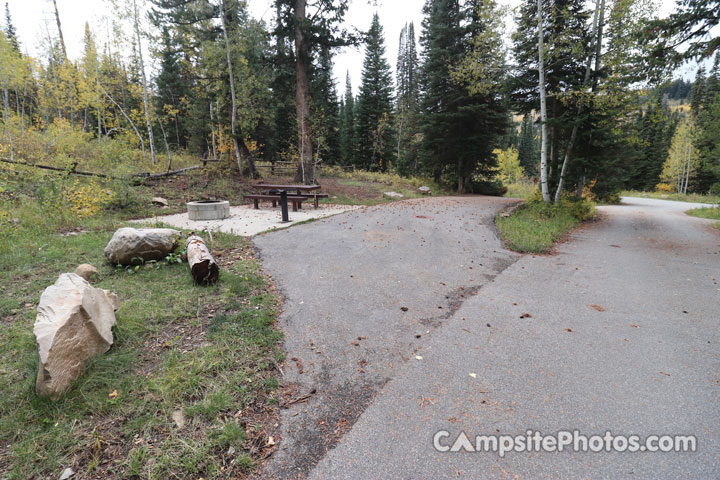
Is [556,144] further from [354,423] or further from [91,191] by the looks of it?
[91,191]

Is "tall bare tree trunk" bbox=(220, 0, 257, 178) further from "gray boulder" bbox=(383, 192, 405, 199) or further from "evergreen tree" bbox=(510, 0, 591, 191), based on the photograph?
"evergreen tree" bbox=(510, 0, 591, 191)

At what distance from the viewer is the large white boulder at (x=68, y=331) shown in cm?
216

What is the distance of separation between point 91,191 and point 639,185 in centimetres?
5320

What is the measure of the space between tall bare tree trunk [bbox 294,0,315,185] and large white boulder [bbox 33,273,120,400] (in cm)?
1271

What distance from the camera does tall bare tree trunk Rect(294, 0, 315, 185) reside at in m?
13.5

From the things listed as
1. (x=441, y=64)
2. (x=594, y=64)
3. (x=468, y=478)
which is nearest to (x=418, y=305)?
(x=468, y=478)

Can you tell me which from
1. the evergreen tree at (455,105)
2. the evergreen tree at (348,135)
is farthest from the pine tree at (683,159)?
the evergreen tree at (348,135)

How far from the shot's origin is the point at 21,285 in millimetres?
3930

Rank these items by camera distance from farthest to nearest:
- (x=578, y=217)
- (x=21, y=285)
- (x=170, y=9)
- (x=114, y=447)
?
(x=170, y=9)
(x=578, y=217)
(x=21, y=285)
(x=114, y=447)

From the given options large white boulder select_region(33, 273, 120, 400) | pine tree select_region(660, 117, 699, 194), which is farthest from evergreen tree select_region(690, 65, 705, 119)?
large white boulder select_region(33, 273, 120, 400)

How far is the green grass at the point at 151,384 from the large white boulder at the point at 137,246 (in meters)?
0.27

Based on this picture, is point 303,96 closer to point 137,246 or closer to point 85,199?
point 85,199

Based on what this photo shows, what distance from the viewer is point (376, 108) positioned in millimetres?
27922

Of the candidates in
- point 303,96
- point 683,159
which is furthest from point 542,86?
point 683,159
